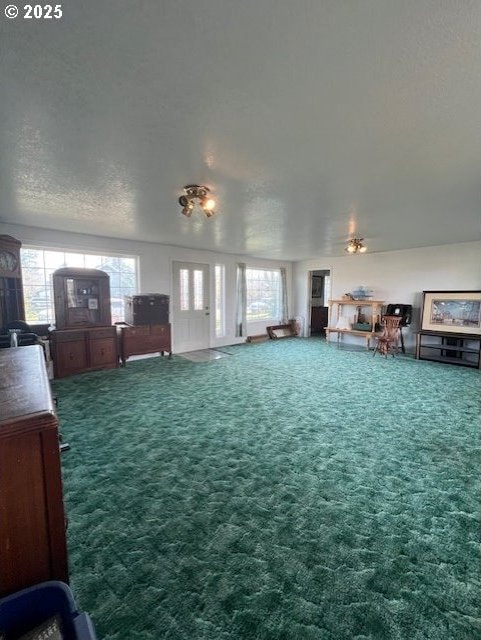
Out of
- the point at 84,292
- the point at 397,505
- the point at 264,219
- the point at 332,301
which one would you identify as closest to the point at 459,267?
the point at 332,301

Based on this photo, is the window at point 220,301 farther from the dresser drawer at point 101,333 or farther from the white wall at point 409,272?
the white wall at point 409,272

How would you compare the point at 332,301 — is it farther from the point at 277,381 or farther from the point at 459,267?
the point at 277,381

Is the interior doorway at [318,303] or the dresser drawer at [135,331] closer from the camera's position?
the dresser drawer at [135,331]

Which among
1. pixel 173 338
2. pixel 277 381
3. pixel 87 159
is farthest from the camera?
pixel 173 338

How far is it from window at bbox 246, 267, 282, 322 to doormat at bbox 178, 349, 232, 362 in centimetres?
174

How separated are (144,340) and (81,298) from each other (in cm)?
122

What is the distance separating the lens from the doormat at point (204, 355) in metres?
5.67

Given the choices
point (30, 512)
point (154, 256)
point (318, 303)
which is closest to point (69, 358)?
point (154, 256)

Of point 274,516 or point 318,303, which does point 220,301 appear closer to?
point 318,303

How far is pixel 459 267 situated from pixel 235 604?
254 inches

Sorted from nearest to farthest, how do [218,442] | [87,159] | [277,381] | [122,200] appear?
[87,159] < [218,442] < [122,200] < [277,381]

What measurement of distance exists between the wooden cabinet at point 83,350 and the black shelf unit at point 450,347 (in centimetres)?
566

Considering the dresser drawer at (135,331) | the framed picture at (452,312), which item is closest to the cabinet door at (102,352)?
the dresser drawer at (135,331)

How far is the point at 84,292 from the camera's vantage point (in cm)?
459
